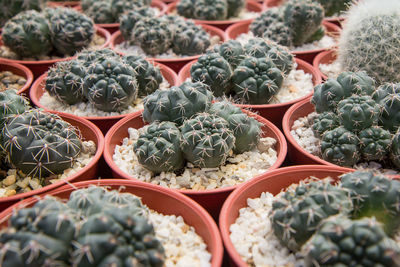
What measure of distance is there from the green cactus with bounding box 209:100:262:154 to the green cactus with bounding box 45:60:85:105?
1.02 meters

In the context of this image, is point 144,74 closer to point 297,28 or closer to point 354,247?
point 297,28

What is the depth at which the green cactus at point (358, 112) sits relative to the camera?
2.06m

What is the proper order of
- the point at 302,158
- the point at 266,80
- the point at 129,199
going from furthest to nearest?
the point at 266,80 < the point at 302,158 < the point at 129,199

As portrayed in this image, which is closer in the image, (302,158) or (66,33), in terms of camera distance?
(302,158)

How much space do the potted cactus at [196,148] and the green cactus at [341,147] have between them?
26 centimetres

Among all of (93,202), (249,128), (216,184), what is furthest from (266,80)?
(93,202)

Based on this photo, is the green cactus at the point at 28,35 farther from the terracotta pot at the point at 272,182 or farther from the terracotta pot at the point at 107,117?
the terracotta pot at the point at 272,182

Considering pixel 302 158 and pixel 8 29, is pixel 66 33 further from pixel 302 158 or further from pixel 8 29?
pixel 302 158

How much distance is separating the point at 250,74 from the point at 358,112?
2.69 feet

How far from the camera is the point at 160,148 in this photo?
1998 millimetres

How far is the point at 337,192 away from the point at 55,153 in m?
1.44

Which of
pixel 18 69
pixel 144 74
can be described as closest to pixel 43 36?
pixel 18 69

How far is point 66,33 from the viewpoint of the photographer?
10.6ft

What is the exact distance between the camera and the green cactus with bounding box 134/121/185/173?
199 centimetres
